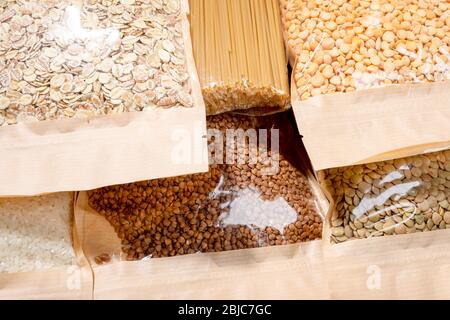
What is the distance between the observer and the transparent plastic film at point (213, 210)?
1.05 meters

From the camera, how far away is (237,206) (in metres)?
1.07

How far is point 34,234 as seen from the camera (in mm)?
1017

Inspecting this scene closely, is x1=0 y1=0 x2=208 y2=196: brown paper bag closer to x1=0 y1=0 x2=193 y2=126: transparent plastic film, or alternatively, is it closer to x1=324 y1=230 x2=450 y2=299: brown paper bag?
x1=0 y1=0 x2=193 y2=126: transparent plastic film

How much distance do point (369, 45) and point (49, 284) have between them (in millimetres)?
775

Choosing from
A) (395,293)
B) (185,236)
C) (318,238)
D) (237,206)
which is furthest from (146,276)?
(395,293)

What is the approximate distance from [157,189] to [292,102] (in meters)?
0.32

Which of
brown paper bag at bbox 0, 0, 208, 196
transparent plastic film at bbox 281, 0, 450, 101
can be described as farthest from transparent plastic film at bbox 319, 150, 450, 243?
brown paper bag at bbox 0, 0, 208, 196

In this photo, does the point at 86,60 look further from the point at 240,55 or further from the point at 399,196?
the point at 399,196

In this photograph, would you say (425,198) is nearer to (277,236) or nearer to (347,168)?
(347,168)

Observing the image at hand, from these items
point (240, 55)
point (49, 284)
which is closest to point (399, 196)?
point (240, 55)

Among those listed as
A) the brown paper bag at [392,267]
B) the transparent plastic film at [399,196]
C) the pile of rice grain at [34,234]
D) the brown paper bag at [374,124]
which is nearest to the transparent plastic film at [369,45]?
the brown paper bag at [374,124]

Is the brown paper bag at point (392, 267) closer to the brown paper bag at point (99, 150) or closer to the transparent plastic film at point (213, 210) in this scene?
the transparent plastic film at point (213, 210)
